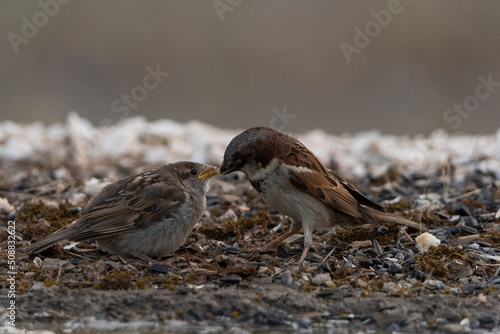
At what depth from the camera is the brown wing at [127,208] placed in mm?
6367

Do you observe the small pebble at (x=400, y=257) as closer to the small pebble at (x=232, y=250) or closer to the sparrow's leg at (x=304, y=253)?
the sparrow's leg at (x=304, y=253)

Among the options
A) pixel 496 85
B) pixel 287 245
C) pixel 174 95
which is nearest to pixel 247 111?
pixel 174 95

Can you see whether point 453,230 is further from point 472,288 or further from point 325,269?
point 325,269

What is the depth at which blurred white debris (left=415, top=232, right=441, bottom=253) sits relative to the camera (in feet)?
22.0

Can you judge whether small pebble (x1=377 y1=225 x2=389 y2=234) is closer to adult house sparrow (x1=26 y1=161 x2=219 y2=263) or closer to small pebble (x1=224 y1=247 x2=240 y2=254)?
small pebble (x1=224 y1=247 x2=240 y2=254)

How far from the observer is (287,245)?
7.17 meters

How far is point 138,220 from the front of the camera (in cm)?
652

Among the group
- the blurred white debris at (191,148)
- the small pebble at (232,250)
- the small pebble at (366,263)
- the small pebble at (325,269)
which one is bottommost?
the small pebble at (325,269)

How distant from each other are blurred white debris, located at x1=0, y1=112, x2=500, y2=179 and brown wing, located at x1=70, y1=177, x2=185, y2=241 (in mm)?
3808

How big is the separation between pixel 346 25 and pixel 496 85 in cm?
350

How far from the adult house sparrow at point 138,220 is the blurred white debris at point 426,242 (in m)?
1.82

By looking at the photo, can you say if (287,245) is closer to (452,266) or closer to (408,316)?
(452,266)

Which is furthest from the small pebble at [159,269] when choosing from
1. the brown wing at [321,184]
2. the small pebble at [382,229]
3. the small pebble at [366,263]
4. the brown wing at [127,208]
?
the small pebble at [382,229]

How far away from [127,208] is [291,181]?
136cm
